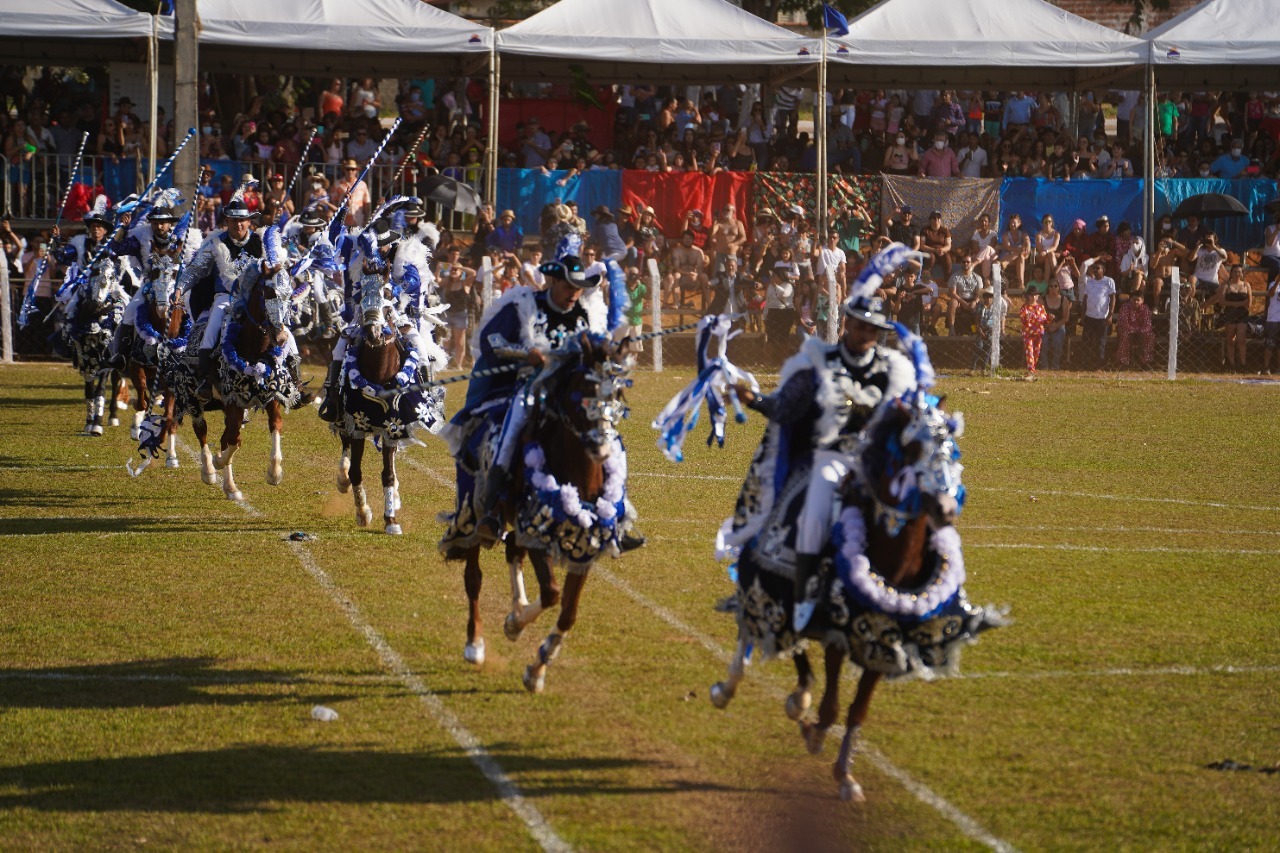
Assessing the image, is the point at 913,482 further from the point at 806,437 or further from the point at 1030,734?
the point at 1030,734

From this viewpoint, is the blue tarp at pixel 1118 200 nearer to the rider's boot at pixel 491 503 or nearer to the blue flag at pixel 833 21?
the blue flag at pixel 833 21

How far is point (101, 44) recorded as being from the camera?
106 feet

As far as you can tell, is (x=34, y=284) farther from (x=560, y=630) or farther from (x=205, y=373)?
(x=560, y=630)

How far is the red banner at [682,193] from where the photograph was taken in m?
31.5

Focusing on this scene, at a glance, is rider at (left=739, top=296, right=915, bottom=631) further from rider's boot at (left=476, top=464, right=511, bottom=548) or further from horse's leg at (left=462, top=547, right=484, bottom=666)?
horse's leg at (left=462, top=547, right=484, bottom=666)

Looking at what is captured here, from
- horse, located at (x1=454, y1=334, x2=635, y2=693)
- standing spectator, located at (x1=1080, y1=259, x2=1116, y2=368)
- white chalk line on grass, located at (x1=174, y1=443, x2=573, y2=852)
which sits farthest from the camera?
standing spectator, located at (x1=1080, y1=259, x2=1116, y2=368)

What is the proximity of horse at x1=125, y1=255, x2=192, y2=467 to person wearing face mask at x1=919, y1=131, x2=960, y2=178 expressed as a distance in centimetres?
1874

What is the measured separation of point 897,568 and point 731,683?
1.42 metres

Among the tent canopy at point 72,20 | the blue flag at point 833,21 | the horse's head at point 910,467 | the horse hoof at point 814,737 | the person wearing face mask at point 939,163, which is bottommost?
the horse hoof at point 814,737

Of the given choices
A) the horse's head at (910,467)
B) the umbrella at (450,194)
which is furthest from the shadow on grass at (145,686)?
the umbrella at (450,194)

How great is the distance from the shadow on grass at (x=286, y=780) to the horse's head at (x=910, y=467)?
171 centimetres

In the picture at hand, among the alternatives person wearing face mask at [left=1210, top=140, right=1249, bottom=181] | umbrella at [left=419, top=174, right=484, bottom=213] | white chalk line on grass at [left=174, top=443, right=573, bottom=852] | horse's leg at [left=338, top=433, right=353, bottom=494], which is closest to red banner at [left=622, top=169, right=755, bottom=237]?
umbrella at [left=419, top=174, right=484, bottom=213]

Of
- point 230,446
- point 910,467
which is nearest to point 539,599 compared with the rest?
point 910,467

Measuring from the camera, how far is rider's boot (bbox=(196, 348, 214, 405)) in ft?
51.8
